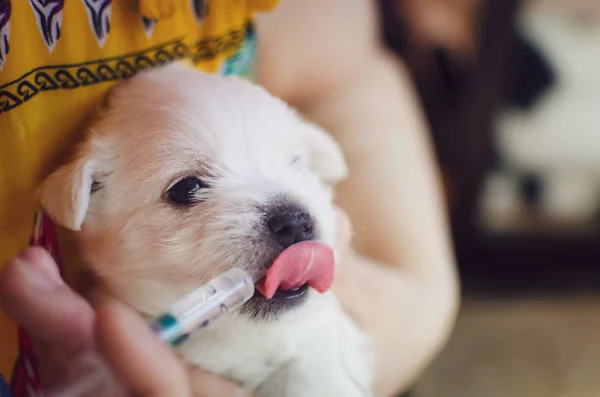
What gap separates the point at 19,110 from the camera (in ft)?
1.29

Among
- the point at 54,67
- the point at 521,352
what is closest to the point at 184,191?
the point at 54,67

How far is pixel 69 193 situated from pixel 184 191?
7cm

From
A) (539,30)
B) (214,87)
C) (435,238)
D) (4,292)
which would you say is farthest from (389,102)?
(539,30)

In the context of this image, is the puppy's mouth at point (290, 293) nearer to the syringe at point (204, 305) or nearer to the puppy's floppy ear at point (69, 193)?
the syringe at point (204, 305)

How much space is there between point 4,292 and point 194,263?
0.34 ft

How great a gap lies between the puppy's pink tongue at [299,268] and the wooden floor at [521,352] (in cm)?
49

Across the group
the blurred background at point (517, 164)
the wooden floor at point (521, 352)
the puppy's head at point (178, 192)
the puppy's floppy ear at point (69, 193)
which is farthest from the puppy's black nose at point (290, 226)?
the blurred background at point (517, 164)

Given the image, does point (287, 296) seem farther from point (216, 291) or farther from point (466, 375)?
point (466, 375)

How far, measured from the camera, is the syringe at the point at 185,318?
0.32 metres

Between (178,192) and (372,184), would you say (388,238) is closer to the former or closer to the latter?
(372,184)

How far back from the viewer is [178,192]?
409 millimetres

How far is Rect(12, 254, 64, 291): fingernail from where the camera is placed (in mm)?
346

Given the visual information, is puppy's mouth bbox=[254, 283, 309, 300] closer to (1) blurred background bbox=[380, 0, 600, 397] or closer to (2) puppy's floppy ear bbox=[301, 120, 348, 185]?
(2) puppy's floppy ear bbox=[301, 120, 348, 185]

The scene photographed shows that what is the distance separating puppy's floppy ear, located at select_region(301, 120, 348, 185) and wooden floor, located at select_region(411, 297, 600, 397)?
424 millimetres
